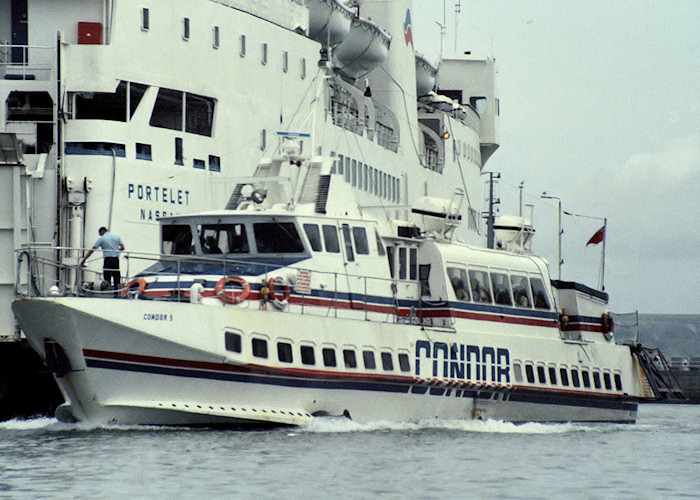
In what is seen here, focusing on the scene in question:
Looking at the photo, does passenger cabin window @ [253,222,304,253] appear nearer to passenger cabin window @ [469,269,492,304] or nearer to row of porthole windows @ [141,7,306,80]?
passenger cabin window @ [469,269,492,304]

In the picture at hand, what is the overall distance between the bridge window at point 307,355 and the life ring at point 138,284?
9.91 ft

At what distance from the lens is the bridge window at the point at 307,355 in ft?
80.5

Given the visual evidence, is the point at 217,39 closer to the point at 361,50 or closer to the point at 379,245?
the point at 379,245

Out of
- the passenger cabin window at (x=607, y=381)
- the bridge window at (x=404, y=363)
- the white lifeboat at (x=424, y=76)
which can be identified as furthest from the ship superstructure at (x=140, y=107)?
the white lifeboat at (x=424, y=76)

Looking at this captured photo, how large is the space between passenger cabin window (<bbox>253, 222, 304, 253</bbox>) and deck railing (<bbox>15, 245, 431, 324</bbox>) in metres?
0.48

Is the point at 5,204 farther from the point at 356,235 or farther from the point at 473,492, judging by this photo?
the point at 473,492

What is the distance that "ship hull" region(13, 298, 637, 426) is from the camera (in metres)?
22.9

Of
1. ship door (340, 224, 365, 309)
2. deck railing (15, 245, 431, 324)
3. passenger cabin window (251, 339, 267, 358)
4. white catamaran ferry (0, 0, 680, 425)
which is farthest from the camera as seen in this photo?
ship door (340, 224, 365, 309)

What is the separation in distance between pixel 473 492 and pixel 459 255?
37.7 feet

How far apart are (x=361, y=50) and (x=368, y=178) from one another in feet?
16.3

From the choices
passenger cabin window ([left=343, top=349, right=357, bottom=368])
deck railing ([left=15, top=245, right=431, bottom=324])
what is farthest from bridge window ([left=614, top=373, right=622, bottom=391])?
passenger cabin window ([left=343, top=349, right=357, bottom=368])

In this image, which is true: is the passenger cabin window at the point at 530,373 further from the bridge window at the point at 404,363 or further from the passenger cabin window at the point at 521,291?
the bridge window at the point at 404,363

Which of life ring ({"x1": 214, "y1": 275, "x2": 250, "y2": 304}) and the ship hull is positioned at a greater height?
life ring ({"x1": 214, "y1": 275, "x2": 250, "y2": 304})

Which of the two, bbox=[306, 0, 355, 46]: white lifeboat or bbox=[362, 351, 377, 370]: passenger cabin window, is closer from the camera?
bbox=[362, 351, 377, 370]: passenger cabin window
